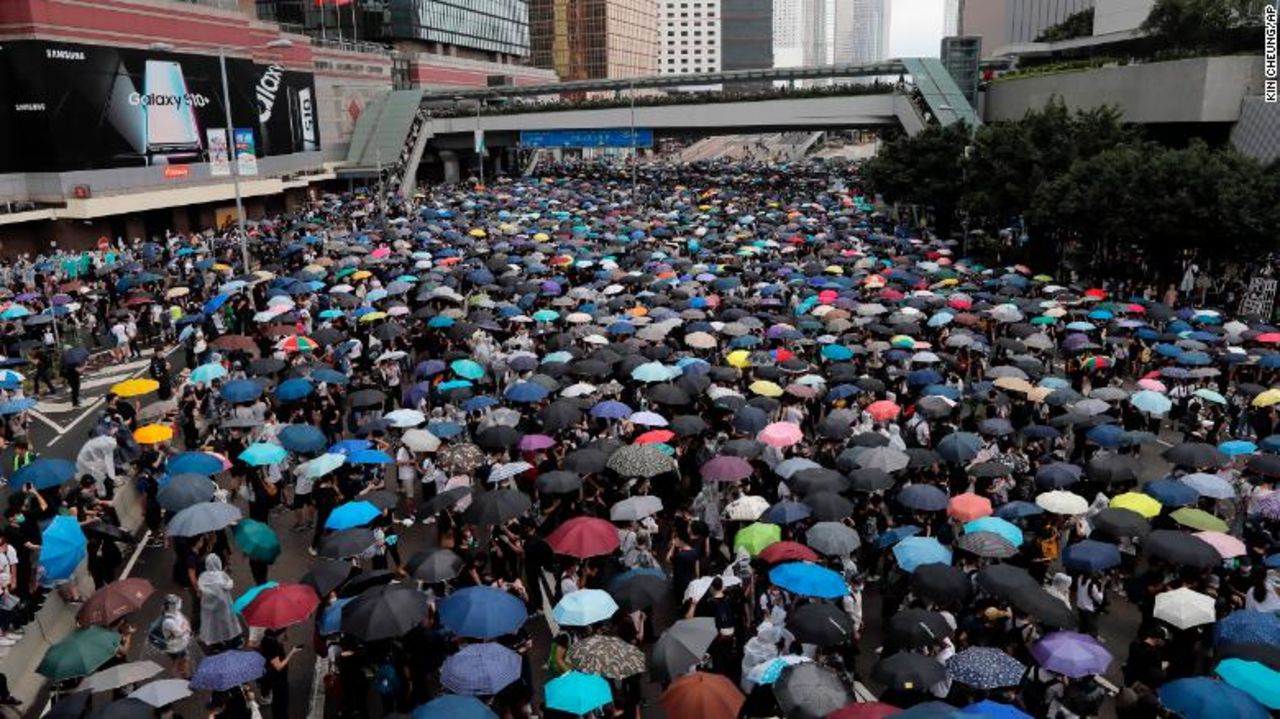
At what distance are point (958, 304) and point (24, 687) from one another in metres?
19.0

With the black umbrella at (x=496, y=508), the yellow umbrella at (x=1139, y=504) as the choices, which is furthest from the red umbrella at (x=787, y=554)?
the yellow umbrella at (x=1139, y=504)

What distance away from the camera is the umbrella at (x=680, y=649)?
7.49 m

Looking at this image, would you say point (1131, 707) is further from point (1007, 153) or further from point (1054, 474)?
point (1007, 153)

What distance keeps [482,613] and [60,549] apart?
4944 mm

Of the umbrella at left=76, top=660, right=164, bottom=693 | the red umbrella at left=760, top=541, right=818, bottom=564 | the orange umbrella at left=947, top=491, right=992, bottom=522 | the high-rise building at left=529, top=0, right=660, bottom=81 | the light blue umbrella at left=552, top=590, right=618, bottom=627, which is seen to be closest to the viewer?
the umbrella at left=76, top=660, right=164, bottom=693

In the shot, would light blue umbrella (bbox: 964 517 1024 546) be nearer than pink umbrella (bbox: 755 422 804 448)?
Yes

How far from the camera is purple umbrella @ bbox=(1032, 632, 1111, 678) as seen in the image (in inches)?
299

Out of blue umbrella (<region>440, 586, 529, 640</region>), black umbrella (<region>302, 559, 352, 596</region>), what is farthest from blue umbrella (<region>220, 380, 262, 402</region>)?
blue umbrella (<region>440, 586, 529, 640</region>)

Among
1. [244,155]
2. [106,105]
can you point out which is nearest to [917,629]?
[244,155]

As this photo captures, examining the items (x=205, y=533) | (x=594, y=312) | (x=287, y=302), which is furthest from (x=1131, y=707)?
(x=287, y=302)

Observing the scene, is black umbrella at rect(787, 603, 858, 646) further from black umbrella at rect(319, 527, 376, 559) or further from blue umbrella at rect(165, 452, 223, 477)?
blue umbrella at rect(165, 452, 223, 477)

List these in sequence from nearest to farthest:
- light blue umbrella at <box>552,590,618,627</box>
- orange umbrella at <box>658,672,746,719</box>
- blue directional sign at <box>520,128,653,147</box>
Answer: orange umbrella at <box>658,672,746,719</box>, light blue umbrella at <box>552,590,618,627</box>, blue directional sign at <box>520,128,653,147</box>

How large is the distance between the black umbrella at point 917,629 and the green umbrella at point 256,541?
6757 millimetres

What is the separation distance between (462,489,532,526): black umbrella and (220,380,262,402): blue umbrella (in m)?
5.72
